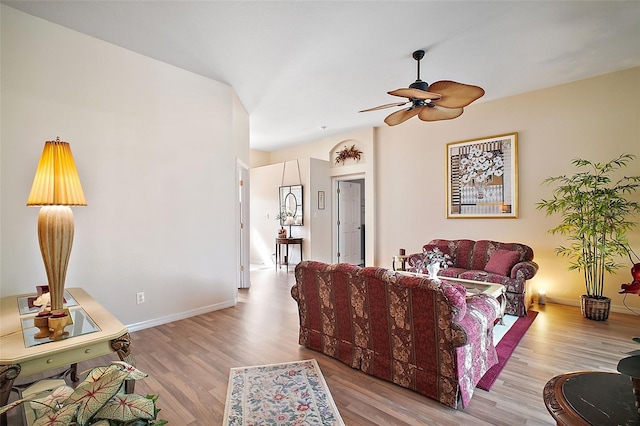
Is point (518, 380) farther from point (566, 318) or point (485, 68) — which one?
point (485, 68)

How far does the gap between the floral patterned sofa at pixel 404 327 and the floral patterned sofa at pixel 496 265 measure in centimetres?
161

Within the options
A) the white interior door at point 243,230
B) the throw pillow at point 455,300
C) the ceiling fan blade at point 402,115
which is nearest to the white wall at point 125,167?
the white interior door at point 243,230

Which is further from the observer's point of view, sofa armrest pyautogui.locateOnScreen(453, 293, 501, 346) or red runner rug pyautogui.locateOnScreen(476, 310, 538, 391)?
red runner rug pyautogui.locateOnScreen(476, 310, 538, 391)

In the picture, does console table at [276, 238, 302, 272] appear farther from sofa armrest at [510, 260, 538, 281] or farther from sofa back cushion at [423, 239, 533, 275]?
sofa armrest at [510, 260, 538, 281]

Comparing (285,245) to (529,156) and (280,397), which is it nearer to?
(529,156)

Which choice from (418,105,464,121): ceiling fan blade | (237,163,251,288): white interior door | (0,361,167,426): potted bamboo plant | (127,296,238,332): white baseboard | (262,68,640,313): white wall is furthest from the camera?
(237,163,251,288): white interior door

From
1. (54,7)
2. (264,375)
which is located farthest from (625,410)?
(54,7)

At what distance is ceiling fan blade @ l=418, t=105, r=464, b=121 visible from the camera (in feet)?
10.3

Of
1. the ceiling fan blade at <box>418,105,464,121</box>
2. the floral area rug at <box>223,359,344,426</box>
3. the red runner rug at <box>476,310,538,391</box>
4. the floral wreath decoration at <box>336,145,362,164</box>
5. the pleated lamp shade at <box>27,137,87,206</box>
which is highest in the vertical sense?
the floral wreath decoration at <box>336,145,362,164</box>

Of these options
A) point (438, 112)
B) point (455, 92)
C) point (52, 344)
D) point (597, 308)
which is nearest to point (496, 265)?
point (597, 308)

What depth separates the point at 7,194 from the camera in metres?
2.61

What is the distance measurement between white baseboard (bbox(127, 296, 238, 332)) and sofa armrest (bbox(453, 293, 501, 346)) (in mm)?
3026

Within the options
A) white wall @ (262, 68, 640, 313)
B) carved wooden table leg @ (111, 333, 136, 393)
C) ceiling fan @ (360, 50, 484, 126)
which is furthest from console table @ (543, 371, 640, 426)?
white wall @ (262, 68, 640, 313)

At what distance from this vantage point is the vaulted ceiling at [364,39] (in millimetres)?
2645
